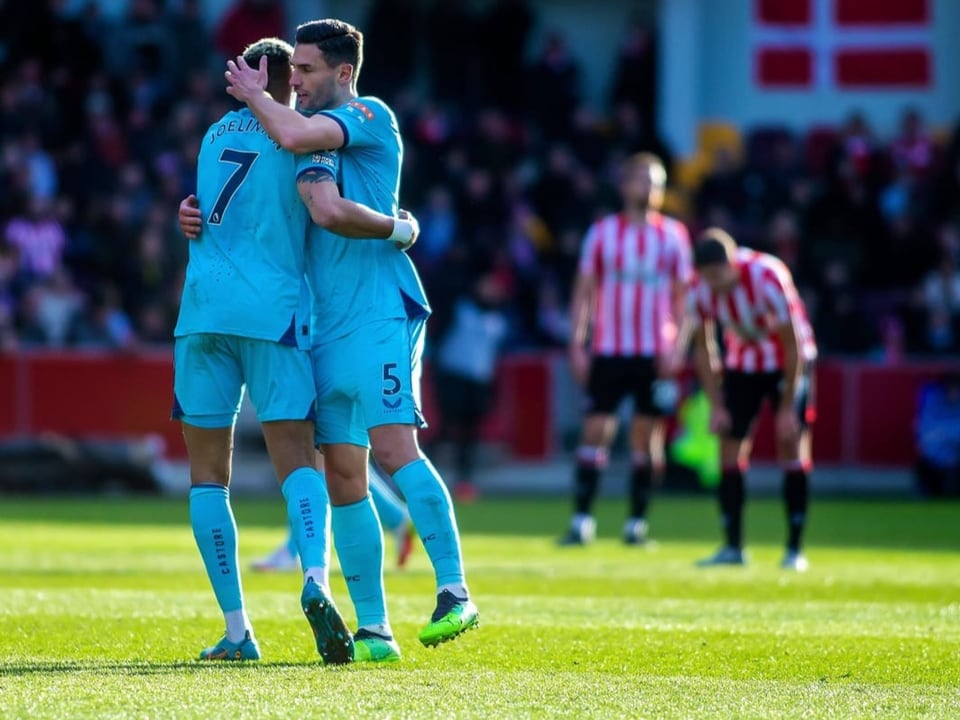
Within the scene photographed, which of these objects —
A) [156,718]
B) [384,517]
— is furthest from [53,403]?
[156,718]

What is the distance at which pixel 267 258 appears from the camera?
6.44 meters

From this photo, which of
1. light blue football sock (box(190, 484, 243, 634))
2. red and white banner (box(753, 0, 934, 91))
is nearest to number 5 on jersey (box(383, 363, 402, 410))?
light blue football sock (box(190, 484, 243, 634))

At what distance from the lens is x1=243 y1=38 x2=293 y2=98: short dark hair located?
6.57m

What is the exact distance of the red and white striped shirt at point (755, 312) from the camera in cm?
1084

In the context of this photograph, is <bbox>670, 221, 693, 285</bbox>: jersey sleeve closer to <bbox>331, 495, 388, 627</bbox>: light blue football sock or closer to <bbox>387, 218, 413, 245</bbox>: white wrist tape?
<bbox>387, 218, 413, 245</bbox>: white wrist tape

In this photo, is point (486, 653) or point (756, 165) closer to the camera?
point (486, 653)

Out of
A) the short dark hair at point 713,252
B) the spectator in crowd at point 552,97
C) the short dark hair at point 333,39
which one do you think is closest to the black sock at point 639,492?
the short dark hair at point 713,252

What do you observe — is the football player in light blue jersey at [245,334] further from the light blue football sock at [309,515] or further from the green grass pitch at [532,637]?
the green grass pitch at [532,637]

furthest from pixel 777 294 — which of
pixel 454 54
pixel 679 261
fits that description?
pixel 454 54

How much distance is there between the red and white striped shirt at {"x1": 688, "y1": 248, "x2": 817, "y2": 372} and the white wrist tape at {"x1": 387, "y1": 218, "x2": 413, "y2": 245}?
4677 mm

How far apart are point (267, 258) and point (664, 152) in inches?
683

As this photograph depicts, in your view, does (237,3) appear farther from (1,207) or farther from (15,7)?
(1,207)

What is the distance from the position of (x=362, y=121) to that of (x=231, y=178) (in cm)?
49

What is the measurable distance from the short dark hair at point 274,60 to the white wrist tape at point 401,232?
2.14 feet
